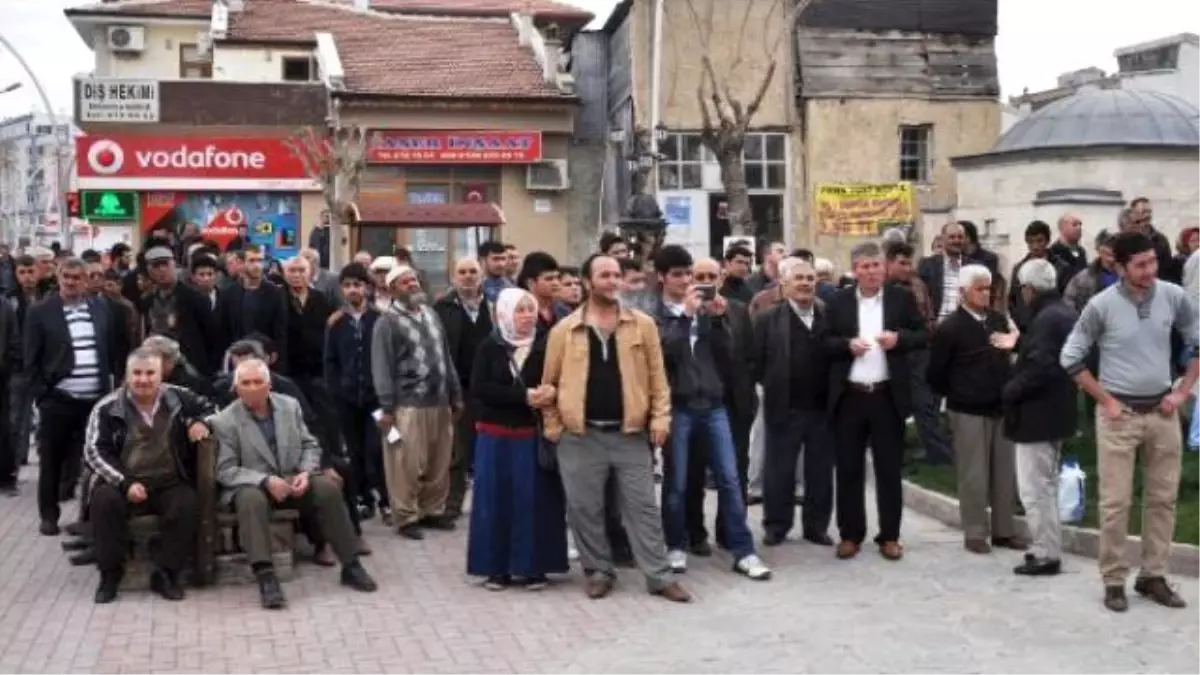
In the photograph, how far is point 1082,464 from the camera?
11.8m

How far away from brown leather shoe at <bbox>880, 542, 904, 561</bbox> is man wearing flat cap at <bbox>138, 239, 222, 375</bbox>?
5.18 m

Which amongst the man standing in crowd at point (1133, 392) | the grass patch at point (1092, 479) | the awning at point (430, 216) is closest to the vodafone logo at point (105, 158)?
the awning at point (430, 216)

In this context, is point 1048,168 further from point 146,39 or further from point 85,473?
point 146,39

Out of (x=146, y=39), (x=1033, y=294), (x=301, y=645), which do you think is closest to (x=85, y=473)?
(x=301, y=645)

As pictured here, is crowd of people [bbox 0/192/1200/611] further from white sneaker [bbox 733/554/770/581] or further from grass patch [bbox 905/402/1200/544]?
grass patch [bbox 905/402/1200/544]

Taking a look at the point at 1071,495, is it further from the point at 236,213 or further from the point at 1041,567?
the point at 236,213

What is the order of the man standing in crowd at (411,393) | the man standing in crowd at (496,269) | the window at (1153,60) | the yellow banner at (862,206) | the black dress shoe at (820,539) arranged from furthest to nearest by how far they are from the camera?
the window at (1153,60) → the yellow banner at (862,206) → the man standing in crowd at (496,269) → the man standing in crowd at (411,393) → the black dress shoe at (820,539)

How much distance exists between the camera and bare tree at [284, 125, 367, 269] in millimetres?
30891

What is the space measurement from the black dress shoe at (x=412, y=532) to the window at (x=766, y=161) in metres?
25.1

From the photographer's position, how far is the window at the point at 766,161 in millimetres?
34688

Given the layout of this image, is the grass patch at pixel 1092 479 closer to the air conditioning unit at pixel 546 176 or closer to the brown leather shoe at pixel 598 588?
the brown leather shoe at pixel 598 588

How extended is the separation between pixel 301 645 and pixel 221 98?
28623 millimetres

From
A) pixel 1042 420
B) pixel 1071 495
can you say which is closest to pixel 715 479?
pixel 1042 420

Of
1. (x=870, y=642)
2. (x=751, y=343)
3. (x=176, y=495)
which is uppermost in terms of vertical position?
(x=751, y=343)
